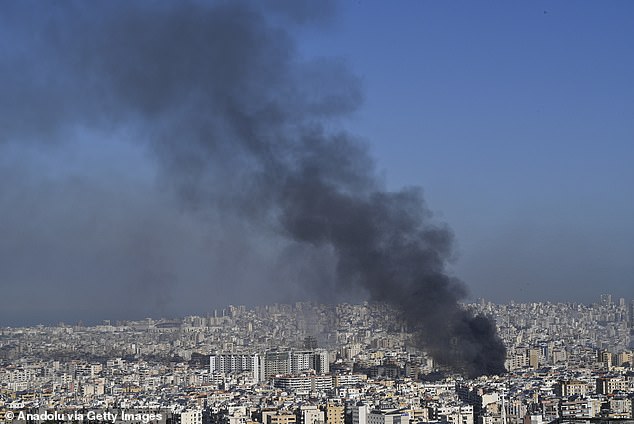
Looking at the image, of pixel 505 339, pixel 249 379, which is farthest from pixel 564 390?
pixel 249 379

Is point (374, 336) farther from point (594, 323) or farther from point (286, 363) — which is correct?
point (594, 323)

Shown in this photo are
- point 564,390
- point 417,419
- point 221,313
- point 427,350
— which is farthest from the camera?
point 221,313

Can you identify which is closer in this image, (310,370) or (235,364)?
(310,370)

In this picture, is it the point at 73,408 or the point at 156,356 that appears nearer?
the point at 73,408

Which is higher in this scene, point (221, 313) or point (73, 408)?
point (221, 313)

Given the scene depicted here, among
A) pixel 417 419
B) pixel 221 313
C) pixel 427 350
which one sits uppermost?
pixel 221 313

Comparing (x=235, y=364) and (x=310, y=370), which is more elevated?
(x=235, y=364)

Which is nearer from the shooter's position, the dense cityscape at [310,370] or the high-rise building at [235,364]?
the dense cityscape at [310,370]

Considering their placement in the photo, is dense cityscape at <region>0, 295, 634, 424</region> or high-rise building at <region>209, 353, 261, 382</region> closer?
dense cityscape at <region>0, 295, 634, 424</region>
